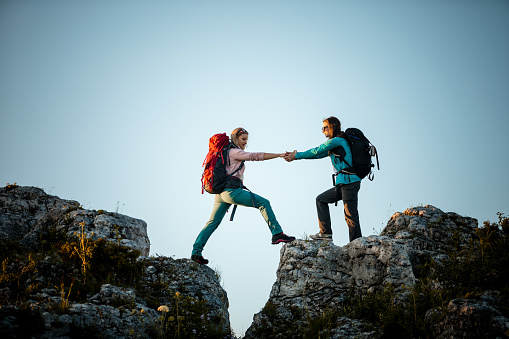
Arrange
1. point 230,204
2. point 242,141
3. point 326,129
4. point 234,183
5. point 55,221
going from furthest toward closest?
point 55,221
point 326,129
point 242,141
point 230,204
point 234,183

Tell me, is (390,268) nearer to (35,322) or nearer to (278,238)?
(278,238)

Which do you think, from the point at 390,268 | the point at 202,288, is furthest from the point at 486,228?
the point at 202,288

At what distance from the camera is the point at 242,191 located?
9.25 meters

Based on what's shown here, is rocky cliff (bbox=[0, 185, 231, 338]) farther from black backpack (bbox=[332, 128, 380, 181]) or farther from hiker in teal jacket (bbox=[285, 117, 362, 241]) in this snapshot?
black backpack (bbox=[332, 128, 380, 181])

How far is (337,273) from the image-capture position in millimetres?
8758

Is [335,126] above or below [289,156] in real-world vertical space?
above

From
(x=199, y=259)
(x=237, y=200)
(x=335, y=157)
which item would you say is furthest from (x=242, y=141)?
(x=199, y=259)

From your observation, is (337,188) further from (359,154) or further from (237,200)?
(237,200)

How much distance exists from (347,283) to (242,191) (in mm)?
3100

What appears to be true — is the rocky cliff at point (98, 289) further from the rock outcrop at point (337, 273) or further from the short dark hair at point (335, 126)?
the short dark hair at point (335, 126)

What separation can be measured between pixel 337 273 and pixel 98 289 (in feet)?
16.3

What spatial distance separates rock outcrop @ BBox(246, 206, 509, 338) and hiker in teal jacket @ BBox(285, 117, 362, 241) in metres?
0.53

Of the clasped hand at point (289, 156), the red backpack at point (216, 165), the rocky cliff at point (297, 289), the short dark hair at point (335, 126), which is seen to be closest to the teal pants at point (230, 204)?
→ the red backpack at point (216, 165)

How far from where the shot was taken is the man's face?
32.8ft
